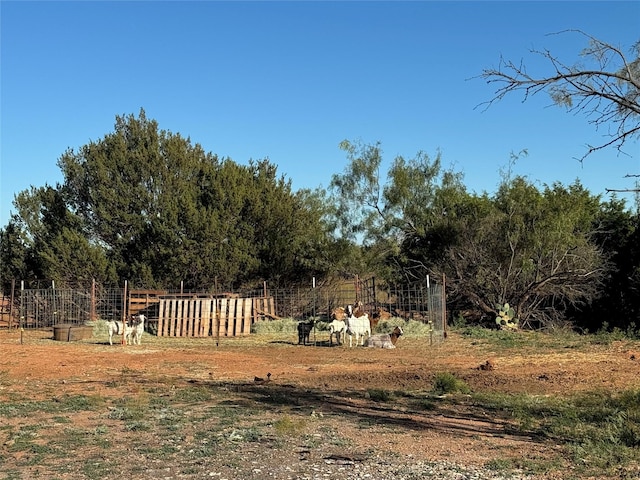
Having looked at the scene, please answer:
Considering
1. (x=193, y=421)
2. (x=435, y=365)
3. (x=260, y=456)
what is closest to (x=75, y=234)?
(x=435, y=365)

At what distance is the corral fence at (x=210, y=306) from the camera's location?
24.6m

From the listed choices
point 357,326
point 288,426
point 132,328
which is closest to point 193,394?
point 288,426

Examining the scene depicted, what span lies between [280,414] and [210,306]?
16.1 m

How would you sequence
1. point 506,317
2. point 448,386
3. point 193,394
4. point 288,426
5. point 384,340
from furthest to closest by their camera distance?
1. point 506,317
2. point 384,340
3. point 448,386
4. point 193,394
5. point 288,426

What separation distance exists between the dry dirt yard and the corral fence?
21.6 ft

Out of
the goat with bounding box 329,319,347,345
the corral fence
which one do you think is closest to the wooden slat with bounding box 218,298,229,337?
the corral fence

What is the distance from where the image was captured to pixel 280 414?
29.7ft

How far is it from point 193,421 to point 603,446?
515 centimetres

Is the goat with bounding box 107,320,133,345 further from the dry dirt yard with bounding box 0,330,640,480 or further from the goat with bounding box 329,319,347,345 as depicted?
the goat with bounding box 329,319,347,345

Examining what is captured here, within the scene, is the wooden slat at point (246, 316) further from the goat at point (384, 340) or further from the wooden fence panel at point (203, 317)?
the goat at point (384, 340)

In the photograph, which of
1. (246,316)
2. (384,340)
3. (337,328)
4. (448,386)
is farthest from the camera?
(246,316)

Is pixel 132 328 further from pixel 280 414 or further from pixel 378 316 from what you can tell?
pixel 280 414

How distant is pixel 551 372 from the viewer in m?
13.1

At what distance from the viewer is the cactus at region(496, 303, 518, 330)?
25.3 metres
